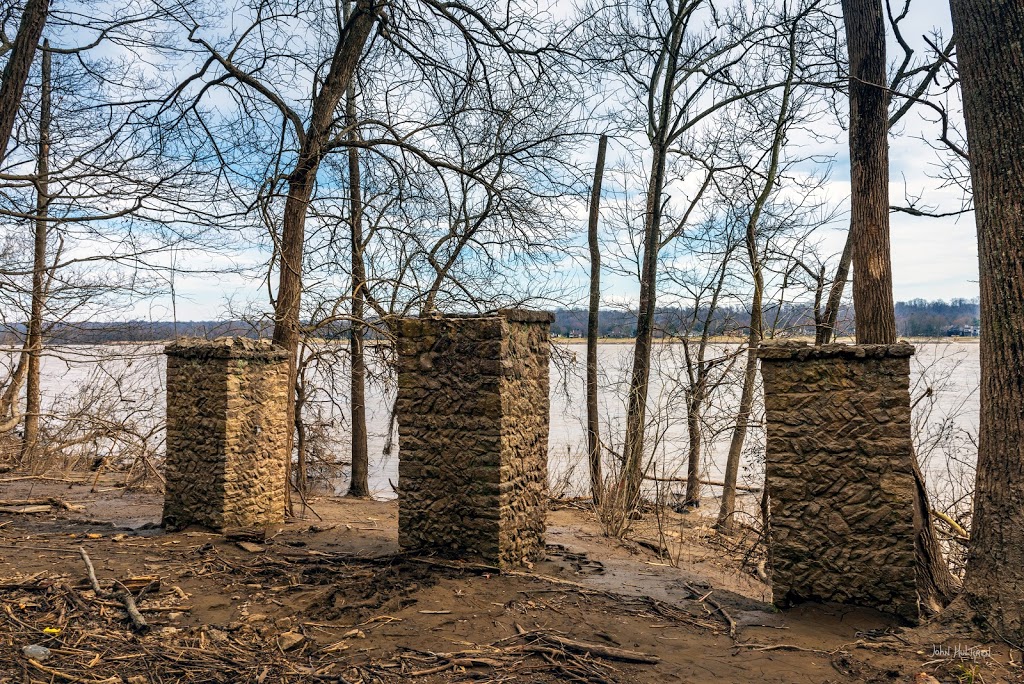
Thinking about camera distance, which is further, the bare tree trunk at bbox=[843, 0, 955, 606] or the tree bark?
the tree bark

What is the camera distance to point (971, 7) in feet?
17.0

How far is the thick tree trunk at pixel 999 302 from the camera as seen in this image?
4867mm

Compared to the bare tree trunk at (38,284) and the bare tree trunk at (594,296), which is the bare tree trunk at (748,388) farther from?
the bare tree trunk at (38,284)

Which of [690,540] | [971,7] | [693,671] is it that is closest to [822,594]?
[693,671]

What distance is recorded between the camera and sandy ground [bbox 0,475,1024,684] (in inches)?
186

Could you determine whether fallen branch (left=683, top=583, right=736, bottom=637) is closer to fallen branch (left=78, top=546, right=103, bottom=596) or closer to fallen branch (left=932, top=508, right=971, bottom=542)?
fallen branch (left=932, top=508, right=971, bottom=542)

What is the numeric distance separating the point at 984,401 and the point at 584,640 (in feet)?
11.3

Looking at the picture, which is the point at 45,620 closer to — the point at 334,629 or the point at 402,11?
the point at 334,629

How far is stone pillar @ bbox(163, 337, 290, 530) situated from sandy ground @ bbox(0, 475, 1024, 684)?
493 millimetres

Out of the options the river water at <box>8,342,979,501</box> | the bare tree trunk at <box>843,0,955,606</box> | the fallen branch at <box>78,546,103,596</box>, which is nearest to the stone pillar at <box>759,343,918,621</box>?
the bare tree trunk at <box>843,0,955,606</box>
